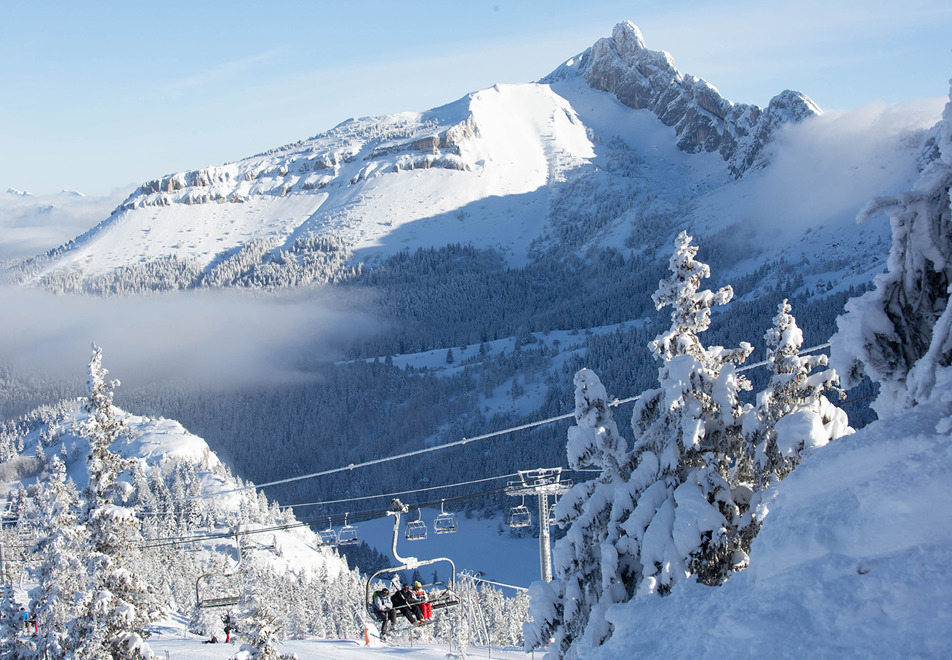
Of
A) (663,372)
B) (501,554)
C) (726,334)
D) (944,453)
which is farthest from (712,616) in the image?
(726,334)

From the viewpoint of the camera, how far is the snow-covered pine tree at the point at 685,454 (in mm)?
11070

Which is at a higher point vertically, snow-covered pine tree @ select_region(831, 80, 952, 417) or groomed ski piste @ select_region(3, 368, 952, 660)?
snow-covered pine tree @ select_region(831, 80, 952, 417)

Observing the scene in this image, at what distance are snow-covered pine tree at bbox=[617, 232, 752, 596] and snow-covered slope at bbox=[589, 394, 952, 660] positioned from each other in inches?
140

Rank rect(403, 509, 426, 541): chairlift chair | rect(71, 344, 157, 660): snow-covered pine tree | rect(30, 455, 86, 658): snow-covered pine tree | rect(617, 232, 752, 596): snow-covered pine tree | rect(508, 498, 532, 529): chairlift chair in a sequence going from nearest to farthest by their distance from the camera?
1. rect(617, 232, 752, 596): snow-covered pine tree
2. rect(71, 344, 157, 660): snow-covered pine tree
3. rect(30, 455, 86, 658): snow-covered pine tree
4. rect(508, 498, 532, 529): chairlift chair
5. rect(403, 509, 426, 541): chairlift chair

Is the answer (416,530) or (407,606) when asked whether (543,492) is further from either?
(416,530)

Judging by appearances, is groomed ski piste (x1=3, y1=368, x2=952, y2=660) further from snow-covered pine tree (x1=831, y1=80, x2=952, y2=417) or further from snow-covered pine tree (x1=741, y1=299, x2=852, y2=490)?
snow-covered pine tree (x1=741, y1=299, x2=852, y2=490)

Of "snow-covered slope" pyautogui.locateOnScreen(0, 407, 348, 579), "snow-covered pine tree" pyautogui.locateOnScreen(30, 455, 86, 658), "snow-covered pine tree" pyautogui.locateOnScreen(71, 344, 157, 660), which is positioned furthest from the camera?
Result: "snow-covered slope" pyautogui.locateOnScreen(0, 407, 348, 579)

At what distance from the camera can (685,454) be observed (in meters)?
12.2

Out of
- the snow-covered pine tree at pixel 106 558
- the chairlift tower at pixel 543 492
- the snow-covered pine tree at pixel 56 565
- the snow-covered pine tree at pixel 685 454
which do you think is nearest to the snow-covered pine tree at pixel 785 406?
the snow-covered pine tree at pixel 685 454

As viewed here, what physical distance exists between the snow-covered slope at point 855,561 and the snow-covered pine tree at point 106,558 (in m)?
13.6

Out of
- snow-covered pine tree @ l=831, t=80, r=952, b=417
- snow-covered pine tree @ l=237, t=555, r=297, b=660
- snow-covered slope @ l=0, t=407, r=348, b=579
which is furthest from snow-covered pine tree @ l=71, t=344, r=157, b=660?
snow-covered slope @ l=0, t=407, r=348, b=579

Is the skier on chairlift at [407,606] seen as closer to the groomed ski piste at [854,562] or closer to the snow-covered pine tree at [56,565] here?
the snow-covered pine tree at [56,565]

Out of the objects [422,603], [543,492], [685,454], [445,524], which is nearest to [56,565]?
[422,603]

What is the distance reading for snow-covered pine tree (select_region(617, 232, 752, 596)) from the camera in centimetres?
1107
